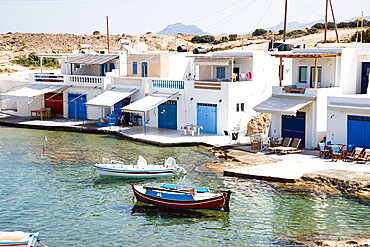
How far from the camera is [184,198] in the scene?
64.6 ft

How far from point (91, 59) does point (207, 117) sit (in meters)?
14.2

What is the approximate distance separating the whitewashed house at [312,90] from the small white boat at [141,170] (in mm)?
7140

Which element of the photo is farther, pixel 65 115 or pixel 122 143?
pixel 65 115

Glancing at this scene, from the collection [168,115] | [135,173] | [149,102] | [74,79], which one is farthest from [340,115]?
[74,79]

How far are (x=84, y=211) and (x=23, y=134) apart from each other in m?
19.4

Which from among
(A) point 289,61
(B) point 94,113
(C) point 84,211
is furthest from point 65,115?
(C) point 84,211

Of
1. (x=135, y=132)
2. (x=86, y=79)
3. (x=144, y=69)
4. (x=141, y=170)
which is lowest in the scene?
(x=141, y=170)

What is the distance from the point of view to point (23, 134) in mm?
37594

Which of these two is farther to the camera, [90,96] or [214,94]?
[90,96]

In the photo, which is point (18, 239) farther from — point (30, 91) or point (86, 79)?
point (30, 91)

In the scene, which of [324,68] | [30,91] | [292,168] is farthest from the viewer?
[30,91]

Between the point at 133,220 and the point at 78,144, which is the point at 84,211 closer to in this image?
the point at 133,220

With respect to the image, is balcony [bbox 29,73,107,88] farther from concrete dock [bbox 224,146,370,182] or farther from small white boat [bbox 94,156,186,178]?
concrete dock [bbox 224,146,370,182]

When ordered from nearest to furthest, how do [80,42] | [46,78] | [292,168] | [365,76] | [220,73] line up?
[292,168] < [365,76] < [220,73] < [46,78] < [80,42]
